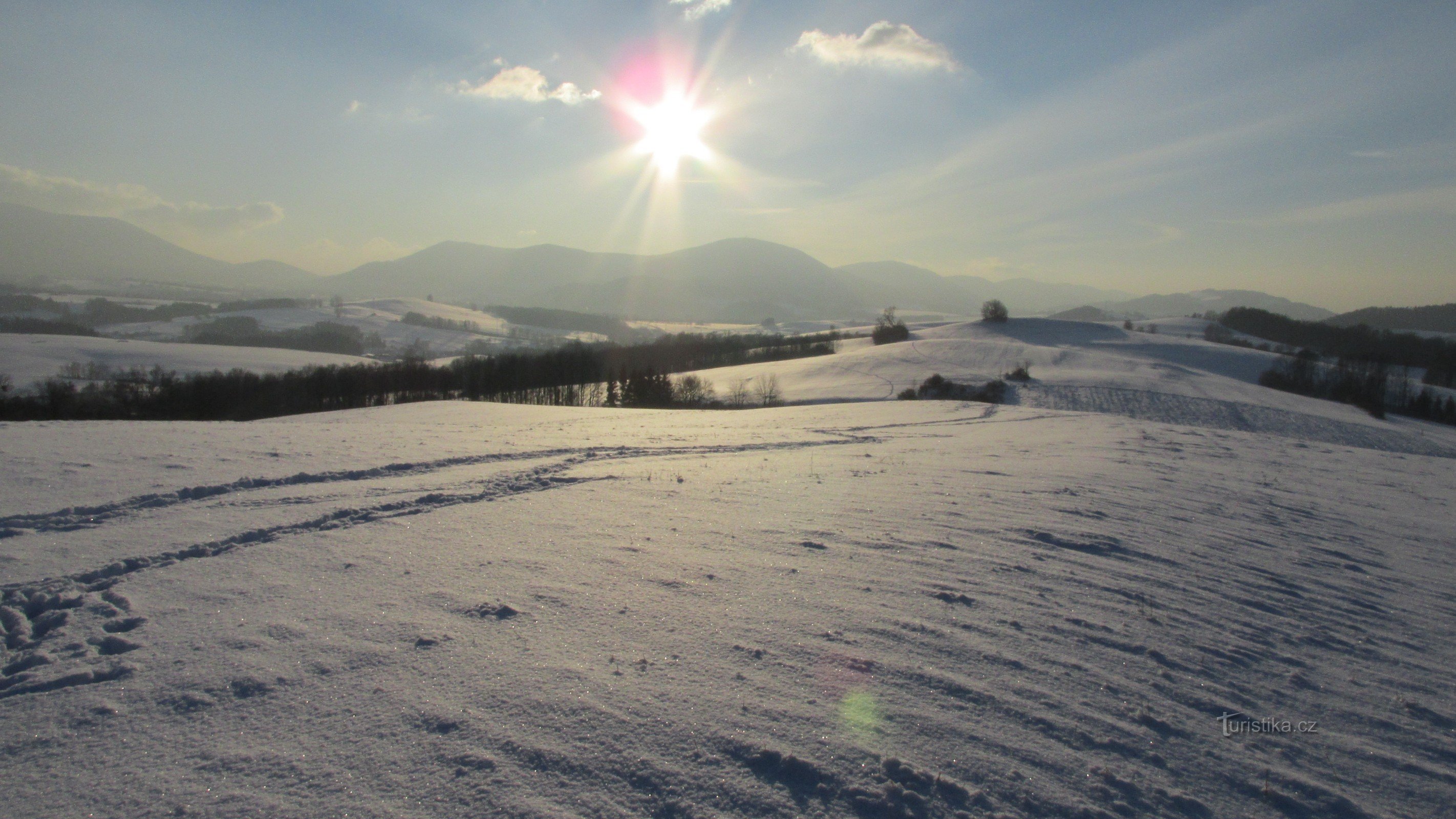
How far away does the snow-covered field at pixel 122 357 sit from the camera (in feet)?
270

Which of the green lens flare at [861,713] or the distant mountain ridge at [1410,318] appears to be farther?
the distant mountain ridge at [1410,318]

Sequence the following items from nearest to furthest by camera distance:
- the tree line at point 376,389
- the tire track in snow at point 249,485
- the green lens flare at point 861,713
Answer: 1. the green lens flare at point 861,713
2. the tire track in snow at point 249,485
3. the tree line at point 376,389

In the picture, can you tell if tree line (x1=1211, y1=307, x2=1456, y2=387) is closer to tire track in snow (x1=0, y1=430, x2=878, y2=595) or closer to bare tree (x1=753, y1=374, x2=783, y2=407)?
bare tree (x1=753, y1=374, x2=783, y2=407)

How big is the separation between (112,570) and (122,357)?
12245 centimetres

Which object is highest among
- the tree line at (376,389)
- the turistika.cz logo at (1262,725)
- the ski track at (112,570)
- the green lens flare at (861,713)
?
the tree line at (376,389)

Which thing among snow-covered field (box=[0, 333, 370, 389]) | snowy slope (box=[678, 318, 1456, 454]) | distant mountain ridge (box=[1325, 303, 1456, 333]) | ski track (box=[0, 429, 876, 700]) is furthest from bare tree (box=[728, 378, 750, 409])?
distant mountain ridge (box=[1325, 303, 1456, 333])

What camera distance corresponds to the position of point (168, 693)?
4586 mm

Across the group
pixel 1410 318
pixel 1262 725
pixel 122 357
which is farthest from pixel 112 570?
pixel 1410 318

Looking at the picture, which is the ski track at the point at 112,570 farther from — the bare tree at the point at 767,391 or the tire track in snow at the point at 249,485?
the bare tree at the point at 767,391

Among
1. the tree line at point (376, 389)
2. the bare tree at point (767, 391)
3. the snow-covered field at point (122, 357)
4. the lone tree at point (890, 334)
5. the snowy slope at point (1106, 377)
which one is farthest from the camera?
the lone tree at point (890, 334)

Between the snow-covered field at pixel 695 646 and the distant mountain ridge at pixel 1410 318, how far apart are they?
204 metres

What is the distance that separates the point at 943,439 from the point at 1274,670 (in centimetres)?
1766

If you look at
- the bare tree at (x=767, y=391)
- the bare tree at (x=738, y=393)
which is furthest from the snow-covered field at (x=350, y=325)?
the bare tree at (x=767, y=391)

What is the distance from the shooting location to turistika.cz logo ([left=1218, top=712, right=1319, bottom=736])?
196 inches
